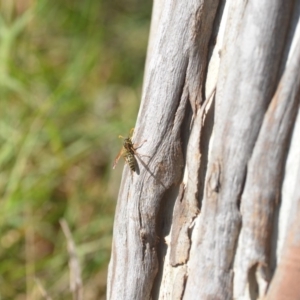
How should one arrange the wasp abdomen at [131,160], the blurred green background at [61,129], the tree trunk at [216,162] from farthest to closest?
the blurred green background at [61,129], the wasp abdomen at [131,160], the tree trunk at [216,162]

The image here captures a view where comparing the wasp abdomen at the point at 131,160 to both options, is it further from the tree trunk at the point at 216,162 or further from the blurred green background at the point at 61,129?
the blurred green background at the point at 61,129

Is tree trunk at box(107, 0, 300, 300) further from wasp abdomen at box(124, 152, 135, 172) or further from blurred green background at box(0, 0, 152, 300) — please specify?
blurred green background at box(0, 0, 152, 300)

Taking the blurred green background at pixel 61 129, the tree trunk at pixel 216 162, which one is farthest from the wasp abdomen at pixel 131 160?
the blurred green background at pixel 61 129

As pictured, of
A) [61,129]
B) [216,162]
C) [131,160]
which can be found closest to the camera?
[216,162]

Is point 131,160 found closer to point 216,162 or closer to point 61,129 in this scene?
point 216,162

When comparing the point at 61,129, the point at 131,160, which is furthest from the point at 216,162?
the point at 61,129

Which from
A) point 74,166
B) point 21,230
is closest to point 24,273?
point 21,230
